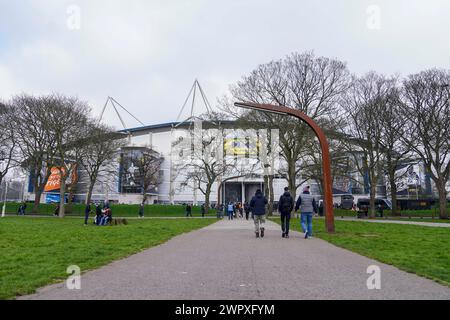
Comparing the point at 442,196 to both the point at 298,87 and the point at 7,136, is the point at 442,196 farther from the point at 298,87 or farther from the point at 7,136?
the point at 7,136

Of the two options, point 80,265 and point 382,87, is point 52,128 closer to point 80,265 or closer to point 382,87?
point 382,87

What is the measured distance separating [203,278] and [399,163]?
123ft

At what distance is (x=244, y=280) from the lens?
559 cm

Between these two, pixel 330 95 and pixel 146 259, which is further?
pixel 330 95

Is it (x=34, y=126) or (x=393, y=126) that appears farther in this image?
(x=34, y=126)

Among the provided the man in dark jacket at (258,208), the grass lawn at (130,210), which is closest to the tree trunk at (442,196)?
the man in dark jacket at (258,208)

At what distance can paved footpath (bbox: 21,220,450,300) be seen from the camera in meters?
4.68

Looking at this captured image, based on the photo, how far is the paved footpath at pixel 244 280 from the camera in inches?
184

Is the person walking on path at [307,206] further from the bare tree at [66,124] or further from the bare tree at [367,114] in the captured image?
the bare tree at [66,124]

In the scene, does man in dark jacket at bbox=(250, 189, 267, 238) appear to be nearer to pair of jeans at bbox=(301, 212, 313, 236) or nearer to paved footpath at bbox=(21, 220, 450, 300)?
pair of jeans at bbox=(301, 212, 313, 236)

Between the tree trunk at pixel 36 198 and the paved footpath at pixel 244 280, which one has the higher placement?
the tree trunk at pixel 36 198

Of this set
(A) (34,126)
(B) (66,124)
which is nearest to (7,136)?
(A) (34,126)

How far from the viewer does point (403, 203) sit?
2406 inches
